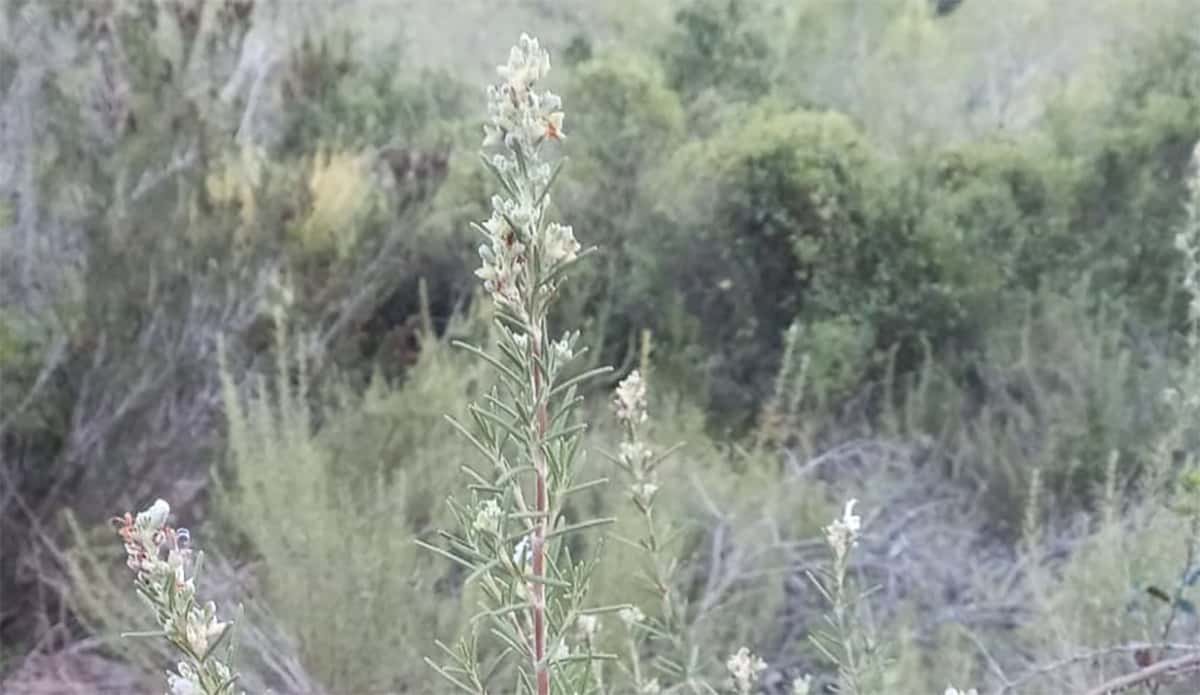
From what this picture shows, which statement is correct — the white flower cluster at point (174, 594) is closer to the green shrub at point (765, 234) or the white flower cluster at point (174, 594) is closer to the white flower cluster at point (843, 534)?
the white flower cluster at point (843, 534)

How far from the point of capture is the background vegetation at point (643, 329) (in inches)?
102

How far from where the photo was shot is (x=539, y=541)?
795mm

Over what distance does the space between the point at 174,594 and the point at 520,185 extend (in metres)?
0.29

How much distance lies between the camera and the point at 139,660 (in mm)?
2525

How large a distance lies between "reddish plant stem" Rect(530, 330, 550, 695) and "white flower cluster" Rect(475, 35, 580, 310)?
0.04 m

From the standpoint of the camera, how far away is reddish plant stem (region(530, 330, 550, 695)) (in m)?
0.79

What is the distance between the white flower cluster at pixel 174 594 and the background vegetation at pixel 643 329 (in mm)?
1420

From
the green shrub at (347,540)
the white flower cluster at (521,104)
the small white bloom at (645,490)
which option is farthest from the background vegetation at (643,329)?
the white flower cluster at (521,104)

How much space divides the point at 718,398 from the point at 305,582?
6.48 feet

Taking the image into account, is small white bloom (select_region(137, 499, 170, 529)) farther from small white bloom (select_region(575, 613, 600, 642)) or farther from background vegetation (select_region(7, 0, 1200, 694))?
background vegetation (select_region(7, 0, 1200, 694))

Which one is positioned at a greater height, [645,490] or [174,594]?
[174,594]

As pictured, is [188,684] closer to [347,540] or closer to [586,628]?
[586,628]

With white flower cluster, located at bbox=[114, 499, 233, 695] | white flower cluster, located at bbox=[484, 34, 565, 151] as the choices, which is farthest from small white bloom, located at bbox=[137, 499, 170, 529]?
white flower cluster, located at bbox=[484, 34, 565, 151]

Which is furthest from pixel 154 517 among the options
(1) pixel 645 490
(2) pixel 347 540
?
(2) pixel 347 540
